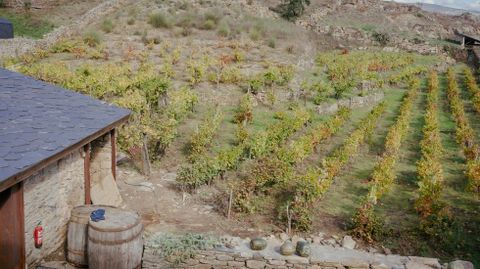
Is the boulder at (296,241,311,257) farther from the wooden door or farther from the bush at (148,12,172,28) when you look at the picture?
the bush at (148,12,172,28)

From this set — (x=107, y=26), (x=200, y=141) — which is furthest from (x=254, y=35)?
(x=200, y=141)

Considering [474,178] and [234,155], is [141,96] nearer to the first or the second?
[234,155]

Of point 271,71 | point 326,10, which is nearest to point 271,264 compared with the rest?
point 271,71

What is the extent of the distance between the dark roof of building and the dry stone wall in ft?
8.28

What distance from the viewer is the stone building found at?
279 inches

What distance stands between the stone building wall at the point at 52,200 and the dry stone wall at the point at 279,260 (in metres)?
1.74

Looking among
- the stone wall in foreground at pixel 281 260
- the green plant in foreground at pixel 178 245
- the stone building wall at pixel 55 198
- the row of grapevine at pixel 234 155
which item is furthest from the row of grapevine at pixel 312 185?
the stone building wall at pixel 55 198

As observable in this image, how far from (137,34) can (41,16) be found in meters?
8.01

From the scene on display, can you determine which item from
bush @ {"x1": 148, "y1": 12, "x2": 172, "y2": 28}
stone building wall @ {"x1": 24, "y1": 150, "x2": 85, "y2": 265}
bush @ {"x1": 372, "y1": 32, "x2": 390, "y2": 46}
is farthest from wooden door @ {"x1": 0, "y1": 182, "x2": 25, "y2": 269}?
bush @ {"x1": 372, "y1": 32, "x2": 390, "y2": 46}

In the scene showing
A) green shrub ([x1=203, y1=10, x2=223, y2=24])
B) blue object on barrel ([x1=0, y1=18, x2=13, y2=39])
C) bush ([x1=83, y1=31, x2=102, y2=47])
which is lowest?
bush ([x1=83, y1=31, x2=102, y2=47])

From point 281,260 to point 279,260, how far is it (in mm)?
36

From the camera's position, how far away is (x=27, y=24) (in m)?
34.1

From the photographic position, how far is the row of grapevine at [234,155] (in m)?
12.1

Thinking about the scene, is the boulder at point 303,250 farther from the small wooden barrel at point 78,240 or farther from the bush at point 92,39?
the bush at point 92,39
